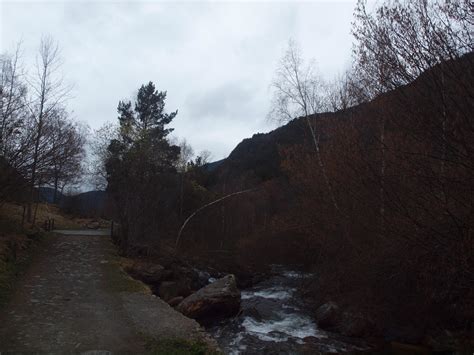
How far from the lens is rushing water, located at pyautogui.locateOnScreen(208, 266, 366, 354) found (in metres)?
10.3

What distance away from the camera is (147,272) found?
49.5 feet

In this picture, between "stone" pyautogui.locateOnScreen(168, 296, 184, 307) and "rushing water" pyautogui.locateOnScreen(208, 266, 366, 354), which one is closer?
"rushing water" pyautogui.locateOnScreen(208, 266, 366, 354)

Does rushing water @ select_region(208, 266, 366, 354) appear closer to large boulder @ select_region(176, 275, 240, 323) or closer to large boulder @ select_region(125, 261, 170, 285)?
large boulder @ select_region(176, 275, 240, 323)

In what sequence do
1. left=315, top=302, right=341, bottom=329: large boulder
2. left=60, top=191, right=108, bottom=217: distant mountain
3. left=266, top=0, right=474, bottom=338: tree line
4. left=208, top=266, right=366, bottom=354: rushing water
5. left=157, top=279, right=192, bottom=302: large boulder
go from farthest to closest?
left=60, top=191, right=108, bottom=217: distant mountain, left=157, top=279, right=192, bottom=302: large boulder, left=315, top=302, right=341, bottom=329: large boulder, left=208, top=266, right=366, bottom=354: rushing water, left=266, top=0, right=474, bottom=338: tree line

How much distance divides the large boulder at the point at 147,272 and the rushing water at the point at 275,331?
134 inches

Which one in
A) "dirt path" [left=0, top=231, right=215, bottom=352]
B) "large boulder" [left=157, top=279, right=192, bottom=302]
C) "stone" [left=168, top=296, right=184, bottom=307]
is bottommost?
"stone" [left=168, top=296, right=184, bottom=307]

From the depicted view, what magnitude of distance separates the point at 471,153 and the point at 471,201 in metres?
1.14

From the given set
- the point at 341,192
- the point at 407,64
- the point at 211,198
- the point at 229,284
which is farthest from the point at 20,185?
the point at 211,198

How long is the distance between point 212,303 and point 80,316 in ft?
16.6

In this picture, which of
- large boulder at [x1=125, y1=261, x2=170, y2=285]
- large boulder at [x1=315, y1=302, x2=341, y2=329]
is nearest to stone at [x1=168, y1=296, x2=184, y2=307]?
large boulder at [x1=125, y1=261, x2=170, y2=285]

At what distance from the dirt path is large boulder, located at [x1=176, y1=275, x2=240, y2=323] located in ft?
6.65

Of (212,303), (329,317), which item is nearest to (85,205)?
(212,303)

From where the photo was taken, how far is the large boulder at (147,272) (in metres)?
14.8

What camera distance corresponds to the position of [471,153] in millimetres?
5648
